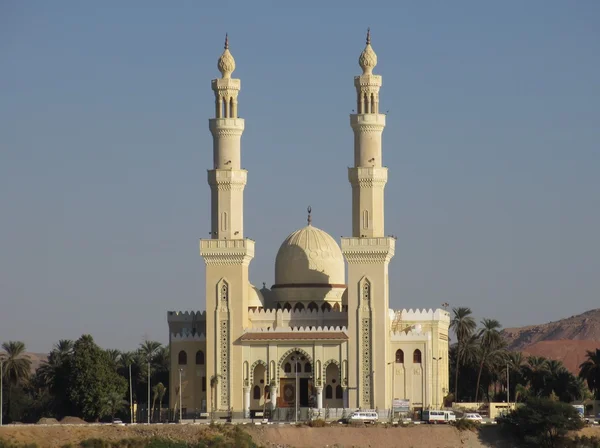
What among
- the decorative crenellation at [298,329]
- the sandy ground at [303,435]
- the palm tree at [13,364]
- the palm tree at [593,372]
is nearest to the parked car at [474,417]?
the sandy ground at [303,435]

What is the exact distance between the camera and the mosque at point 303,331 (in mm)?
94688

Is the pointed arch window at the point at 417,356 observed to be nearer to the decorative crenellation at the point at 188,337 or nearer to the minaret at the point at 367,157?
the minaret at the point at 367,157

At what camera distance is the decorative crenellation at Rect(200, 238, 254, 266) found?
95.8m

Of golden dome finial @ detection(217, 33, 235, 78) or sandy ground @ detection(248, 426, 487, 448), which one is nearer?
sandy ground @ detection(248, 426, 487, 448)

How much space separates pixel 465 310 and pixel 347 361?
59.8ft

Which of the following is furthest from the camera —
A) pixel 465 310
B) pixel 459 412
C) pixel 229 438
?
pixel 465 310

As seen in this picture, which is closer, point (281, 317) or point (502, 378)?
point (281, 317)

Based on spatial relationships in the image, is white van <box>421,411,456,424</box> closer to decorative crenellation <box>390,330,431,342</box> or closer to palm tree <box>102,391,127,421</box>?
decorative crenellation <box>390,330,431,342</box>

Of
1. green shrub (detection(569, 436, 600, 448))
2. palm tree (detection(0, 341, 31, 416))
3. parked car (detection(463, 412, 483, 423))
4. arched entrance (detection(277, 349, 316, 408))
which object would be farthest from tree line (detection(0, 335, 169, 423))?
green shrub (detection(569, 436, 600, 448))

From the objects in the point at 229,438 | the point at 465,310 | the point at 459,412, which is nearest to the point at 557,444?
the point at 459,412

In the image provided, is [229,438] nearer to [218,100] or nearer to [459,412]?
[459,412]

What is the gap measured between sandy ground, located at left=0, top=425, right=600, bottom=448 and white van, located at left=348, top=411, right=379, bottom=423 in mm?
1684

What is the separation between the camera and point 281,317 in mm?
97688

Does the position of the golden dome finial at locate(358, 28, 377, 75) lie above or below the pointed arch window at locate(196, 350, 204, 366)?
→ above
